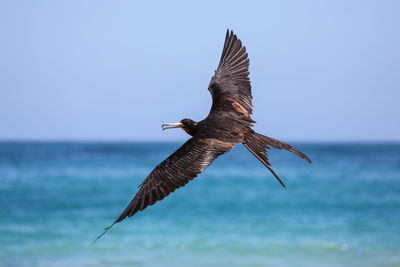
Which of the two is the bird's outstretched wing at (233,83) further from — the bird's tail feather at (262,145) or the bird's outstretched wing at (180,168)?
the bird's outstretched wing at (180,168)

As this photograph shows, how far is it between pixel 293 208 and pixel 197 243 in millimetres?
6130

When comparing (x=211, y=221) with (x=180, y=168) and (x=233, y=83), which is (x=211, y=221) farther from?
(x=180, y=168)

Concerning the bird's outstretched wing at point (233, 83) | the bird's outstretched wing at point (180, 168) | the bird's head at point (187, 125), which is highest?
the bird's outstretched wing at point (233, 83)

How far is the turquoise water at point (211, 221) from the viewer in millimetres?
13547

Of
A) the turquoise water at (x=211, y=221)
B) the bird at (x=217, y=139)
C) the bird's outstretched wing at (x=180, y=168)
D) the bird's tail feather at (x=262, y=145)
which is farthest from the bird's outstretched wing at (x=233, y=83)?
the turquoise water at (x=211, y=221)

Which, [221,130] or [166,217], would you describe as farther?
[166,217]

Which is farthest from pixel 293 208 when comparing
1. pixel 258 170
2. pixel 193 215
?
pixel 258 170

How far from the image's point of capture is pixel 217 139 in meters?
4.84

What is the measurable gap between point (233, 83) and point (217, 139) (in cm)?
131

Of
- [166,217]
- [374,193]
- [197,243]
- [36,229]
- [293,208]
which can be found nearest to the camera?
[197,243]

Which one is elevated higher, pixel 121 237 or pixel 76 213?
pixel 76 213

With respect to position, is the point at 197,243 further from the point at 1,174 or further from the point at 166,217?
the point at 1,174

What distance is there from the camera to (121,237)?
15.2 metres

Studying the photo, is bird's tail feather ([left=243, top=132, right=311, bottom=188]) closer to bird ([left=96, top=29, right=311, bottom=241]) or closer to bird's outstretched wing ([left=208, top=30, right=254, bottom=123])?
bird ([left=96, top=29, right=311, bottom=241])
